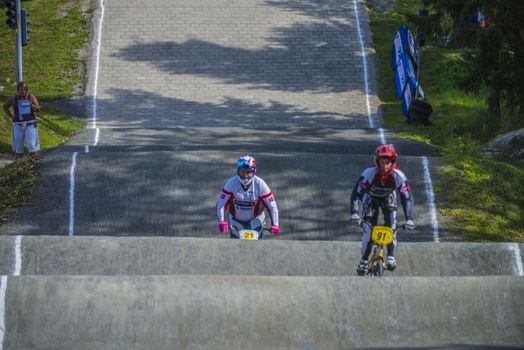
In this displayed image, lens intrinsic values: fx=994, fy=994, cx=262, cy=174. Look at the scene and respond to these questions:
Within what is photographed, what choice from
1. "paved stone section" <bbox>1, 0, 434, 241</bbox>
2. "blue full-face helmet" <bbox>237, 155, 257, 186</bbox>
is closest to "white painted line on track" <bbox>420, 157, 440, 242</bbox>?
"paved stone section" <bbox>1, 0, 434, 241</bbox>

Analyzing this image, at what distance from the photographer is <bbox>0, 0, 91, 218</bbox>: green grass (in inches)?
1019

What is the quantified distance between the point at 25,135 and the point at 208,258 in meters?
8.55

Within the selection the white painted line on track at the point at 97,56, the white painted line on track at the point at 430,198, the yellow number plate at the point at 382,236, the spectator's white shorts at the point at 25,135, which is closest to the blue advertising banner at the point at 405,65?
the white painted line on track at the point at 430,198

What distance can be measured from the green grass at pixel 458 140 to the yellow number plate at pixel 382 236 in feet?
14.6

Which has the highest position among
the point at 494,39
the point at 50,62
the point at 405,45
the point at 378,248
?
the point at 494,39

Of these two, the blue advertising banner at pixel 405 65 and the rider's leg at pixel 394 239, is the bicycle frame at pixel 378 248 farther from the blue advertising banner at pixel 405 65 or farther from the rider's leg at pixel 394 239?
the blue advertising banner at pixel 405 65

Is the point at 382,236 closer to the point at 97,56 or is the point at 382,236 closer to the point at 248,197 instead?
the point at 248,197

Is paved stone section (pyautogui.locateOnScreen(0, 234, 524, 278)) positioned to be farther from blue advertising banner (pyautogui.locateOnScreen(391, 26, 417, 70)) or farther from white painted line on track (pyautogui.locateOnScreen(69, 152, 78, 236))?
blue advertising banner (pyautogui.locateOnScreen(391, 26, 417, 70))

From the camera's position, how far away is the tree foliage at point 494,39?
24266 millimetres

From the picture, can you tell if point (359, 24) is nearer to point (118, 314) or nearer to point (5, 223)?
point (5, 223)

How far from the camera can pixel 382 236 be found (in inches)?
506

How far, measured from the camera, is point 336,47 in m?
32.6

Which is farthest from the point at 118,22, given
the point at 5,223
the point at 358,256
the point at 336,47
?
the point at 358,256

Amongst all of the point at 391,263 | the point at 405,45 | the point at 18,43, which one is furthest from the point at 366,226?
the point at 405,45
